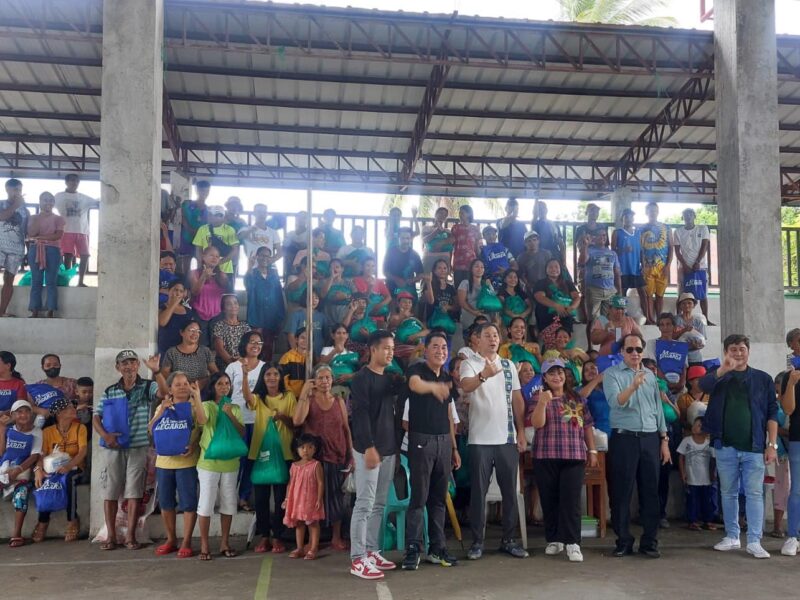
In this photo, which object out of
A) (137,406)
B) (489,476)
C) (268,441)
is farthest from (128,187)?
(489,476)

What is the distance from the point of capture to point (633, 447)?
584cm

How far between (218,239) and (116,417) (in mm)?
3040

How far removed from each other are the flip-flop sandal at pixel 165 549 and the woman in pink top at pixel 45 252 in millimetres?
4218

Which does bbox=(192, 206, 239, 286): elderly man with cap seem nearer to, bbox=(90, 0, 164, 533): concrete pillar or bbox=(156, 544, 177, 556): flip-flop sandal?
bbox=(90, 0, 164, 533): concrete pillar

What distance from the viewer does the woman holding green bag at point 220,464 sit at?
589 centimetres

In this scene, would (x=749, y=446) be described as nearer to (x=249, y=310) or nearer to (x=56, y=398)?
(x=249, y=310)

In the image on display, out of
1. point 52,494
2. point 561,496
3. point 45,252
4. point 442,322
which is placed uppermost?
point 45,252

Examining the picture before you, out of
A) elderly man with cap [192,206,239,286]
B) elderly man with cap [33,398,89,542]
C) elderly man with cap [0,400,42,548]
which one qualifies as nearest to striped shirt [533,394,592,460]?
elderly man with cap [33,398,89,542]

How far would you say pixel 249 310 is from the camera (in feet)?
27.6

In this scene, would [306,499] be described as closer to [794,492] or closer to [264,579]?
[264,579]

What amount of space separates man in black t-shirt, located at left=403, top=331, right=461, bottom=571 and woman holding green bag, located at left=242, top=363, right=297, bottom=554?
1.26m

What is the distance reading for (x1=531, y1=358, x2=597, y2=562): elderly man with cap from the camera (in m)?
5.76

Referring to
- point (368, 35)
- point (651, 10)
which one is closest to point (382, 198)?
point (651, 10)

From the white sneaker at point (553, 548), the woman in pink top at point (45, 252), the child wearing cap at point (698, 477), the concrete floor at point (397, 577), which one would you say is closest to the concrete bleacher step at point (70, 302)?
the woman in pink top at point (45, 252)
